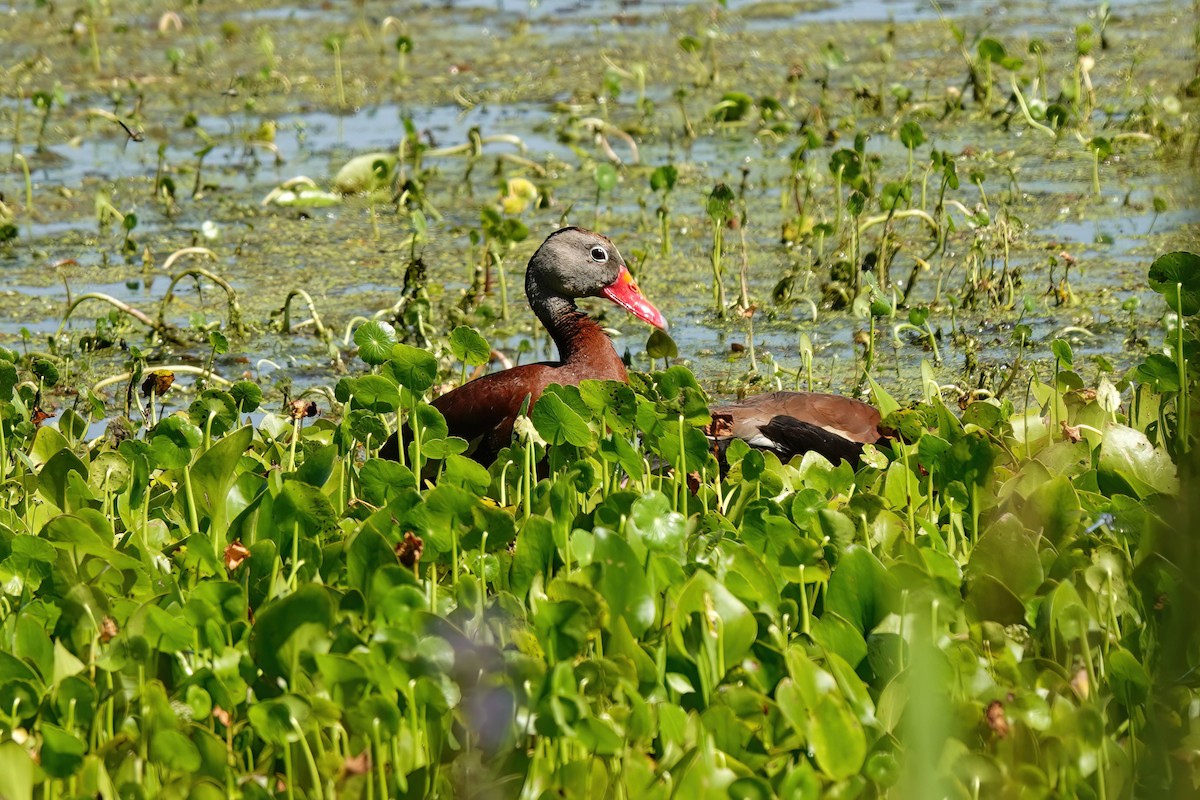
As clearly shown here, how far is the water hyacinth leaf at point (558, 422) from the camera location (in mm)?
3492

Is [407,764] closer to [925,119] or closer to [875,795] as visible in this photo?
[875,795]

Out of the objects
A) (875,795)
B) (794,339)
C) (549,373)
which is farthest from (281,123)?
(875,795)

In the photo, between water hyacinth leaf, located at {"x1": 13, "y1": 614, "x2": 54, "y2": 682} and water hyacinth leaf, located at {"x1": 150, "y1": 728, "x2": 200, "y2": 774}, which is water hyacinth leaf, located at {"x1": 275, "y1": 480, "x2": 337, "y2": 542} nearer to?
water hyacinth leaf, located at {"x1": 13, "y1": 614, "x2": 54, "y2": 682}

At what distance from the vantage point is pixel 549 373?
466cm

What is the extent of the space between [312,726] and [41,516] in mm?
1384

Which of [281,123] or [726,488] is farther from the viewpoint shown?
[281,123]

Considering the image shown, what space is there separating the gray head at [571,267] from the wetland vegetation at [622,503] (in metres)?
0.60

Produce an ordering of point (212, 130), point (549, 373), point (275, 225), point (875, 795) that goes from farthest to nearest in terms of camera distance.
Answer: point (212, 130) → point (275, 225) → point (549, 373) → point (875, 795)

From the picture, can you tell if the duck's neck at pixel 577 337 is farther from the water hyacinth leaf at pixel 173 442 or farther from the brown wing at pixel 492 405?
the water hyacinth leaf at pixel 173 442

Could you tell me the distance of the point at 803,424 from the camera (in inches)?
167

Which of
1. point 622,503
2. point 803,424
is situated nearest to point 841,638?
point 622,503

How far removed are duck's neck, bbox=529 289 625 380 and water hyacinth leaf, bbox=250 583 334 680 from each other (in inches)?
82.3

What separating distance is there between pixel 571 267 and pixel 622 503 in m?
2.06

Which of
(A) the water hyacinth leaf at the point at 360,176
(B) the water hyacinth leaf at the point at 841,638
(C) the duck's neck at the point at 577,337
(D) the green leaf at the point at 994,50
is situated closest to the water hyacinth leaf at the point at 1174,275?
(B) the water hyacinth leaf at the point at 841,638
